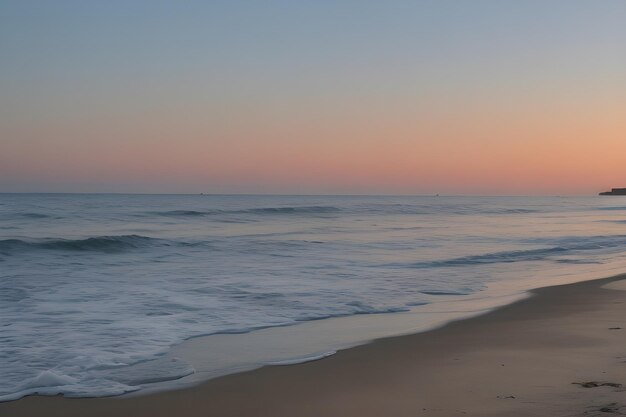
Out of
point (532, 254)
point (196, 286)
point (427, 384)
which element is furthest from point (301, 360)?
point (532, 254)

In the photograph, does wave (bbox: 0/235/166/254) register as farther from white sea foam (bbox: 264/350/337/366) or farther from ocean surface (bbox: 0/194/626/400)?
white sea foam (bbox: 264/350/337/366)

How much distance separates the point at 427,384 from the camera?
5238mm

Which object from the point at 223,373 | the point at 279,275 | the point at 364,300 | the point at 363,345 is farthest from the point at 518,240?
the point at 223,373

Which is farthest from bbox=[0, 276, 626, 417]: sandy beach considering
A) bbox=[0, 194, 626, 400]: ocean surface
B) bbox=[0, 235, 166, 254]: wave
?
bbox=[0, 235, 166, 254]: wave

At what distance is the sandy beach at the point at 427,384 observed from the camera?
4.59m

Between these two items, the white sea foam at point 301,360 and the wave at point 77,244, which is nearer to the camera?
the white sea foam at point 301,360

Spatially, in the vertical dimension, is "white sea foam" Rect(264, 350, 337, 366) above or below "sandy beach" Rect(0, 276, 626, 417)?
below

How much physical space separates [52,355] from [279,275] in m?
7.26

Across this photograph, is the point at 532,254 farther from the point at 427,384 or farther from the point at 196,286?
the point at 427,384

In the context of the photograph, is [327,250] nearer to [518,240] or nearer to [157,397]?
[518,240]

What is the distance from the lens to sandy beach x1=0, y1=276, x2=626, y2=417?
459cm

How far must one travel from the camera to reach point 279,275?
43.9ft

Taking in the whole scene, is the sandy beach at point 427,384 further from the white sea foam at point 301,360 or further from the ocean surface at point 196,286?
the ocean surface at point 196,286

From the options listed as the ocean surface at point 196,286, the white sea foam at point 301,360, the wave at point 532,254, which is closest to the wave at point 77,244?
the ocean surface at point 196,286
